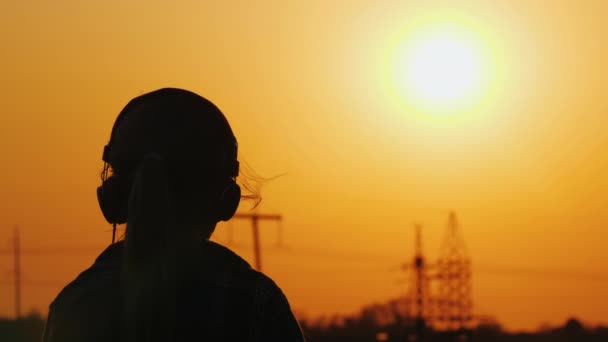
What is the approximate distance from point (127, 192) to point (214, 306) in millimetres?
340

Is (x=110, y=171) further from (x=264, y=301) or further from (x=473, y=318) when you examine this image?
(x=473, y=318)

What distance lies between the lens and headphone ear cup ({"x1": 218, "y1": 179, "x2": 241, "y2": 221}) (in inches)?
144

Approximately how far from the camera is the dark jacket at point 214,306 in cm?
354

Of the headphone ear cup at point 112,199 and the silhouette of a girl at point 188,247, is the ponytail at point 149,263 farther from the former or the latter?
the headphone ear cup at point 112,199

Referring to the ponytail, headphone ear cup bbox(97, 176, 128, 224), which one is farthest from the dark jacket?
the ponytail

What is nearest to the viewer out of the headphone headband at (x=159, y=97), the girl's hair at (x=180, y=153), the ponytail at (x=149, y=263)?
the ponytail at (x=149, y=263)

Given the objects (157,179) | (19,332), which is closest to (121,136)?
(157,179)

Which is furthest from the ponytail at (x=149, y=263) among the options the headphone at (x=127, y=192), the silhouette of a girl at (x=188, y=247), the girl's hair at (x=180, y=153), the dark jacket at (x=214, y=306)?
the headphone at (x=127, y=192)

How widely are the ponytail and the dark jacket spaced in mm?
240

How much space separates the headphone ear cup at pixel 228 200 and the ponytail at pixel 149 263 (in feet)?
1.13

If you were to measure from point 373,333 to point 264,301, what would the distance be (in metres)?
114

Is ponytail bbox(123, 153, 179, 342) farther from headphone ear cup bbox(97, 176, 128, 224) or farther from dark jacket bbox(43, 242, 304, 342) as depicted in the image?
headphone ear cup bbox(97, 176, 128, 224)

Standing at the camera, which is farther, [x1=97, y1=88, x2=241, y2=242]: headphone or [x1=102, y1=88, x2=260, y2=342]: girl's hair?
[x1=97, y1=88, x2=241, y2=242]: headphone

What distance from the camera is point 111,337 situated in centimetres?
352
